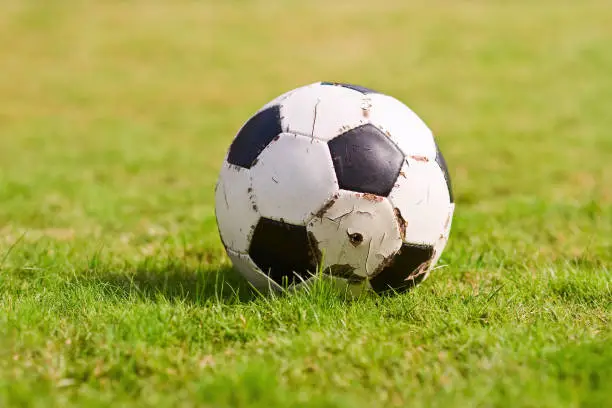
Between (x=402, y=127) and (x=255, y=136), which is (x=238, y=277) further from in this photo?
(x=402, y=127)

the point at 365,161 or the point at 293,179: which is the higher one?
the point at 365,161

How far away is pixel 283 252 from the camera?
382cm

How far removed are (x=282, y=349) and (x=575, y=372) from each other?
128 cm

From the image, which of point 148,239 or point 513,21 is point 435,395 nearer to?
point 148,239

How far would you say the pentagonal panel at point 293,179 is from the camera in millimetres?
3730

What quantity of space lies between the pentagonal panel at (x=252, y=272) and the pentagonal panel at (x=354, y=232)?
37cm

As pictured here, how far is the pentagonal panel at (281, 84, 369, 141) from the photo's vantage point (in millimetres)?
3859

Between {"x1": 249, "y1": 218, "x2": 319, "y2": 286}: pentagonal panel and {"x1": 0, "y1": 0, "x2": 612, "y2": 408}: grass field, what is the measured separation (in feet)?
0.54

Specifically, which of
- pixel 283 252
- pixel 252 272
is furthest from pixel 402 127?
pixel 252 272

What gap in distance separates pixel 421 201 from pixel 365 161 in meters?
0.39

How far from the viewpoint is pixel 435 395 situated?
2.93m

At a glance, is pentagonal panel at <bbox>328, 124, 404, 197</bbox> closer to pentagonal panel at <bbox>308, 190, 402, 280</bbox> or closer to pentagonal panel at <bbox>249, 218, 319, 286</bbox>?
pentagonal panel at <bbox>308, 190, 402, 280</bbox>

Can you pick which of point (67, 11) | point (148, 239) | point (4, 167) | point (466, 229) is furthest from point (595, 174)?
point (67, 11)

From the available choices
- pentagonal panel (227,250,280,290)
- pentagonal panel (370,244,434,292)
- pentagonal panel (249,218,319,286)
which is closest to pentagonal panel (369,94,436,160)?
pentagonal panel (370,244,434,292)
